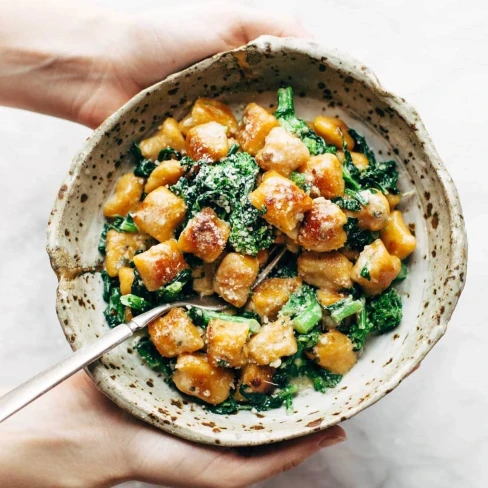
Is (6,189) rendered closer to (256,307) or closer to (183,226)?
(183,226)

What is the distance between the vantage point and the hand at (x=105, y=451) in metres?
2.27

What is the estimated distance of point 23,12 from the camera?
2.87 meters

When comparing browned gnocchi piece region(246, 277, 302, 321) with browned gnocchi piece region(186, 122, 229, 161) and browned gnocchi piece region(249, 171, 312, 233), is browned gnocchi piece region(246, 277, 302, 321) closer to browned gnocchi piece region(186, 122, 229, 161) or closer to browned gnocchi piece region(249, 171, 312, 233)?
browned gnocchi piece region(249, 171, 312, 233)

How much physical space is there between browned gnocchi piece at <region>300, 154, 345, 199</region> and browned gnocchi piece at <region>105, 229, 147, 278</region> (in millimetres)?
729

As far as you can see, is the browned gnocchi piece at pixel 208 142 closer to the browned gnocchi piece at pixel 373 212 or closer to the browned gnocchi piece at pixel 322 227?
the browned gnocchi piece at pixel 322 227

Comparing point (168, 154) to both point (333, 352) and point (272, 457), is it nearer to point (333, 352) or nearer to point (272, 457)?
point (333, 352)

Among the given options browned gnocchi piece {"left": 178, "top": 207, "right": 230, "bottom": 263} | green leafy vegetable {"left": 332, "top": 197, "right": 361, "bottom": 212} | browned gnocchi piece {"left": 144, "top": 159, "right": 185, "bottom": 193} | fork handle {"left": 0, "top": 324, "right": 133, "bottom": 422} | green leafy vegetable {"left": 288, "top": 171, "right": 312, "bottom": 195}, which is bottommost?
fork handle {"left": 0, "top": 324, "right": 133, "bottom": 422}

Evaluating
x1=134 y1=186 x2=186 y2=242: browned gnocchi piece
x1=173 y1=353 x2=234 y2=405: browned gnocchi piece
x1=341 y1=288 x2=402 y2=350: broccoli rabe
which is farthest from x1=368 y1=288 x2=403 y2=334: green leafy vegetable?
x1=134 y1=186 x2=186 y2=242: browned gnocchi piece

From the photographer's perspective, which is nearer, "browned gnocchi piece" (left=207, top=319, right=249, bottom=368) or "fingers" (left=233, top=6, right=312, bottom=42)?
"browned gnocchi piece" (left=207, top=319, right=249, bottom=368)

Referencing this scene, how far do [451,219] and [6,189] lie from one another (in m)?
2.32

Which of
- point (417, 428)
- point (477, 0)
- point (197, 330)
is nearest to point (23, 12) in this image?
point (197, 330)

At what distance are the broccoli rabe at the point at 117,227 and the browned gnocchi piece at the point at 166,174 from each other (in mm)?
177

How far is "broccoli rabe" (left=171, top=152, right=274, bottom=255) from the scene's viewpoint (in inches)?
87.2

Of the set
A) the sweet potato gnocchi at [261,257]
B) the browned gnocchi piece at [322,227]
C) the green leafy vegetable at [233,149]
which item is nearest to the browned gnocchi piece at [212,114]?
the sweet potato gnocchi at [261,257]
